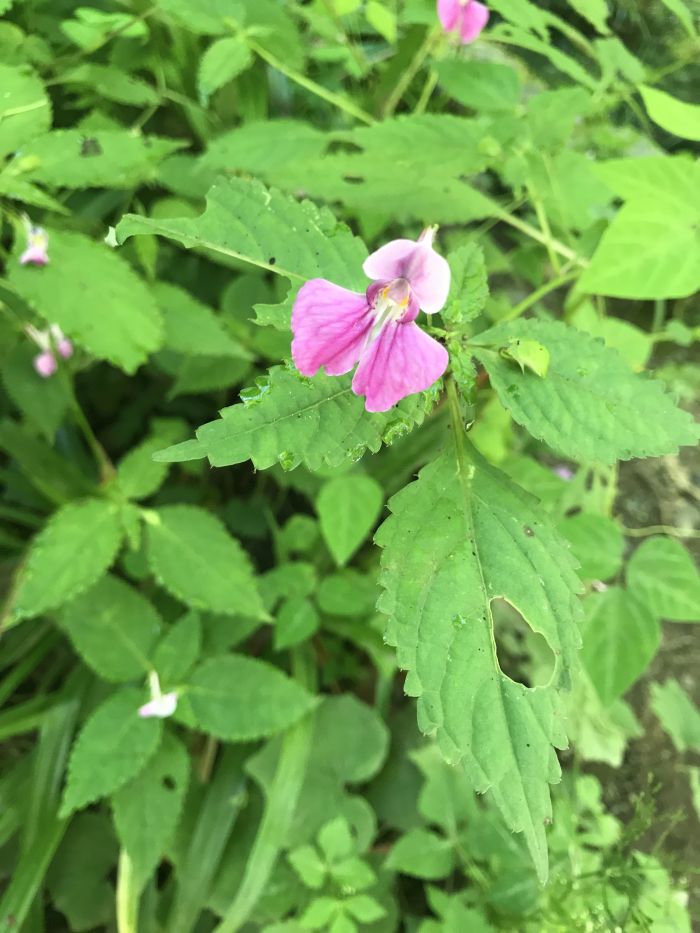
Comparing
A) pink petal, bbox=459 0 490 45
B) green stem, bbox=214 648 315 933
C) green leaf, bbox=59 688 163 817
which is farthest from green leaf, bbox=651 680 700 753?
pink petal, bbox=459 0 490 45

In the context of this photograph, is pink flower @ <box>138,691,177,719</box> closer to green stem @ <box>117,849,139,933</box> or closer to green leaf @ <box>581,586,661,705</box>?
green stem @ <box>117,849,139,933</box>

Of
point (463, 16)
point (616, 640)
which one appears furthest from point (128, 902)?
point (463, 16)

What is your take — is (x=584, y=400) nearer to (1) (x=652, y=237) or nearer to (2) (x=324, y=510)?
(1) (x=652, y=237)

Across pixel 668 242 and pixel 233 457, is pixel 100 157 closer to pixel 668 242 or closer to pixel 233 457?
pixel 233 457

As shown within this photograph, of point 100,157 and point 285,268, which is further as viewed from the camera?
point 100,157

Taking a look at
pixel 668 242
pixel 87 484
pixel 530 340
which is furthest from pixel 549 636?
pixel 87 484

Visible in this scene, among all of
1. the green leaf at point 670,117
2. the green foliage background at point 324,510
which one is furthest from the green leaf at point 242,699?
the green leaf at point 670,117

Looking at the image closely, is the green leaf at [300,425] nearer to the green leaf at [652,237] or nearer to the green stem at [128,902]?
the green leaf at [652,237]
